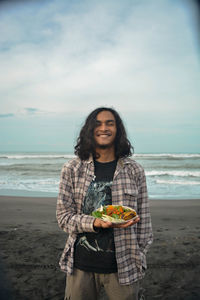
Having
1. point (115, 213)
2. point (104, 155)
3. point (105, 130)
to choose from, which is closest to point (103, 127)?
point (105, 130)

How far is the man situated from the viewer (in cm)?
198

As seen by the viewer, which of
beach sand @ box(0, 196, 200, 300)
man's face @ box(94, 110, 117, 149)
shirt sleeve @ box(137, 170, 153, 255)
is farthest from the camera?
beach sand @ box(0, 196, 200, 300)

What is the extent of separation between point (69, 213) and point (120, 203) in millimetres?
429

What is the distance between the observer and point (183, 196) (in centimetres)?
1110

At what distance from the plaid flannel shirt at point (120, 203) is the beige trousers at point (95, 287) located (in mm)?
73

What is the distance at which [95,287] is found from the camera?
6.66 feet

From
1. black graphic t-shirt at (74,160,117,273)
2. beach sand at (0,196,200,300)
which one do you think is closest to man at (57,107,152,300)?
black graphic t-shirt at (74,160,117,273)

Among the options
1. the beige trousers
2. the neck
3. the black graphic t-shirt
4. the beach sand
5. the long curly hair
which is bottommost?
the beach sand

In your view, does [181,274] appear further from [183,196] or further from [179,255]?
[183,196]

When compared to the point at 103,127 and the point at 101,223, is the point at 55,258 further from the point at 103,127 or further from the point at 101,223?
the point at 103,127

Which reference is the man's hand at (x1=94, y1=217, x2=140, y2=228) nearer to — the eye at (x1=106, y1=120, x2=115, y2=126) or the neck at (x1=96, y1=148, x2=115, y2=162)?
the neck at (x1=96, y1=148, x2=115, y2=162)

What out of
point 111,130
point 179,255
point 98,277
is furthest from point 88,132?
point 179,255

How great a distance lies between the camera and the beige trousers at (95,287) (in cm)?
198

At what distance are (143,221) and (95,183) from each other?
53cm
